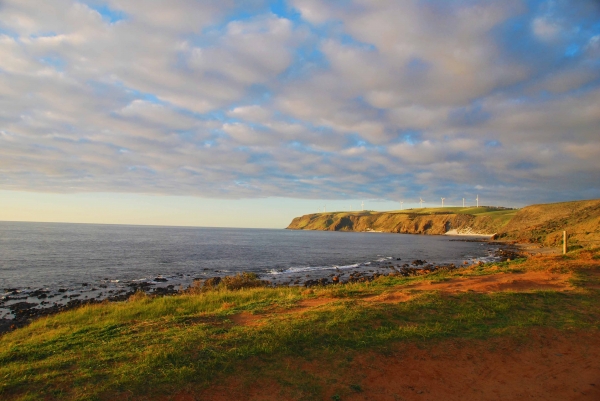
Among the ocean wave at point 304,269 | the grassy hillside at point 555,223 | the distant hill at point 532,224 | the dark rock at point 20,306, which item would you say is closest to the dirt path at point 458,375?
the dark rock at point 20,306

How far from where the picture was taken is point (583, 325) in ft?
37.0

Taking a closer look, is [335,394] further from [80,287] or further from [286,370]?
[80,287]

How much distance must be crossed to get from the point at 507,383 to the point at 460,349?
5.30 ft

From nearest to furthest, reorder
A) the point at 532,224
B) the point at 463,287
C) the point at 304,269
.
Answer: the point at 463,287, the point at 304,269, the point at 532,224

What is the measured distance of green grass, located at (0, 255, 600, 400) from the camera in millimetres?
7324

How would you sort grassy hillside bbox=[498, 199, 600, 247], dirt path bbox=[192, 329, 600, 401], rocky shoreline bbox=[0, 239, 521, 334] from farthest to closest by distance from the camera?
grassy hillside bbox=[498, 199, 600, 247] < rocky shoreline bbox=[0, 239, 521, 334] < dirt path bbox=[192, 329, 600, 401]

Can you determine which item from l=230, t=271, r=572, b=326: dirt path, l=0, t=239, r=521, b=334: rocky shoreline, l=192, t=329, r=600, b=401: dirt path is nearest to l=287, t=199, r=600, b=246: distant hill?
l=230, t=271, r=572, b=326: dirt path

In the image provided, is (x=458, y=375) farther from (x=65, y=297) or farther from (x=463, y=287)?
(x=65, y=297)

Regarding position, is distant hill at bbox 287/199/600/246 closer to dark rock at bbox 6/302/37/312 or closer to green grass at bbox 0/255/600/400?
green grass at bbox 0/255/600/400

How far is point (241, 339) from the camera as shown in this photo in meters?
9.65

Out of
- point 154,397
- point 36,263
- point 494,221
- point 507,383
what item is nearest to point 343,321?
point 507,383

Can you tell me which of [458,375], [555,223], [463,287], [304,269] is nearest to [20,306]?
[458,375]

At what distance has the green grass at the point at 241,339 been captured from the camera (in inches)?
288

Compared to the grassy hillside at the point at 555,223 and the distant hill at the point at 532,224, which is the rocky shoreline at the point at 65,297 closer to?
the distant hill at the point at 532,224
